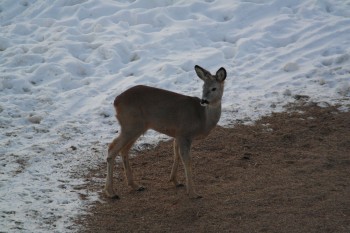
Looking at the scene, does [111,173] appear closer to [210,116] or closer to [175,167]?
[175,167]

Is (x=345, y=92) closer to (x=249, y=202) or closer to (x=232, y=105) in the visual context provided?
(x=232, y=105)

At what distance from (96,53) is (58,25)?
1.84 meters

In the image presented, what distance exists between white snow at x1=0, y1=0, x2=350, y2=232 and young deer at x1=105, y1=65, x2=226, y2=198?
2.65 feet

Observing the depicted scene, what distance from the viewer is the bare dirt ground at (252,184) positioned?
650 centimetres

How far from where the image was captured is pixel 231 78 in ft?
38.1

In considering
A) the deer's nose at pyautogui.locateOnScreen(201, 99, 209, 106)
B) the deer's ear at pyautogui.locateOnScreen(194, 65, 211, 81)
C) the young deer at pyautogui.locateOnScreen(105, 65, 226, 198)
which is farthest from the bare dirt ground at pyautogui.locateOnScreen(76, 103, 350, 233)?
the deer's ear at pyautogui.locateOnScreen(194, 65, 211, 81)

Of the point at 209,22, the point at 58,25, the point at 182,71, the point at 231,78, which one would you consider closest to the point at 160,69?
the point at 182,71

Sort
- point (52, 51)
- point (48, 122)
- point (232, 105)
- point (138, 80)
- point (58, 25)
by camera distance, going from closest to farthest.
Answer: point (48, 122) → point (232, 105) → point (138, 80) → point (52, 51) → point (58, 25)

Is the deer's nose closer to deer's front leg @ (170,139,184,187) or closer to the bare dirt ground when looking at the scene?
deer's front leg @ (170,139,184,187)

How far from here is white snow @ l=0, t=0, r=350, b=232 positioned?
8211 millimetres

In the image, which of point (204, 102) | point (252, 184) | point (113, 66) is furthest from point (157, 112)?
point (113, 66)

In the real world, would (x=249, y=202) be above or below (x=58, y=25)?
below

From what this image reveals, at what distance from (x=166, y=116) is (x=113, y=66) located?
4632mm

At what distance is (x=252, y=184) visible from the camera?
758cm
